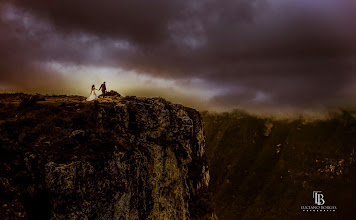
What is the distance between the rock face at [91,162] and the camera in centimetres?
2041

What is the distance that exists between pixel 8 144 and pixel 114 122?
1031 cm

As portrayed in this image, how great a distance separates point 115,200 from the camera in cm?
2289

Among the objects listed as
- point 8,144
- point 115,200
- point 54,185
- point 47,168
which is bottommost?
point 115,200

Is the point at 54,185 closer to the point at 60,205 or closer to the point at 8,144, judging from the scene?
the point at 60,205

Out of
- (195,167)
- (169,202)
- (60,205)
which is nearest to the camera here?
(60,205)

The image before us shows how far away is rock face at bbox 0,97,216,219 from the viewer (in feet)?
66.9

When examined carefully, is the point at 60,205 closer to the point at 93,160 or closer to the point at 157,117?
the point at 93,160

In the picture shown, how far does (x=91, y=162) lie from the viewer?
22297mm

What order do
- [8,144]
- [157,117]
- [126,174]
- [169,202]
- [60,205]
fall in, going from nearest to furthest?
1. [60,205]
2. [8,144]
3. [126,174]
4. [169,202]
5. [157,117]

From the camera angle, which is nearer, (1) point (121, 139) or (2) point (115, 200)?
(2) point (115, 200)

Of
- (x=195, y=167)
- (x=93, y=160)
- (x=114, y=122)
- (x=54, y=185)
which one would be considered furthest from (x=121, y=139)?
(x=195, y=167)

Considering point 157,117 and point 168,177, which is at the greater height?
point 157,117

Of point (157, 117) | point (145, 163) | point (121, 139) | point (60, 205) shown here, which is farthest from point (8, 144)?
point (157, 117)

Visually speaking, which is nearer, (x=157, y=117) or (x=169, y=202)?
(x=169, y=202)
